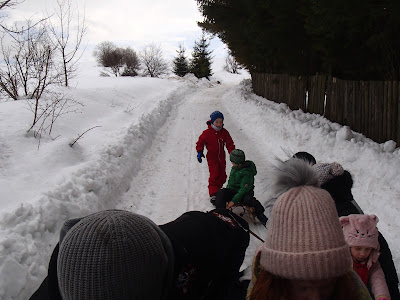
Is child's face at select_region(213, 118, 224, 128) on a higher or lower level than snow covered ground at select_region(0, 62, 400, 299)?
higher

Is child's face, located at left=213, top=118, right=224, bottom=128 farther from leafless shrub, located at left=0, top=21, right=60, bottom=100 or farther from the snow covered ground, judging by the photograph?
leafless shrub, located at left=0, top=21, right=60, bottom=100

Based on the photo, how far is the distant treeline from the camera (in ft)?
16.9

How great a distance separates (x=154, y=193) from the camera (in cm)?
521

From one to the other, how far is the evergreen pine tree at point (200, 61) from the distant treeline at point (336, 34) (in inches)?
1256

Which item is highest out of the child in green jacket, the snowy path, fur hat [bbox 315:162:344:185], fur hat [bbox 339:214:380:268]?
fur hat [bbox 315:162:344:185]

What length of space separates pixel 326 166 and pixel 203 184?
3.16 m

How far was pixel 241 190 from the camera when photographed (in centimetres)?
407

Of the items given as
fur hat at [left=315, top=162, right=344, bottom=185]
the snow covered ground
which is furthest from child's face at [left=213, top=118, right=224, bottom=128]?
fur hat at [left=315, top=162, right=344, bottom=185]

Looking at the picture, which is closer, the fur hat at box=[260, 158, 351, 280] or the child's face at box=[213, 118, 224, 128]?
the fur hat at box=[260, 158, 351, 280]

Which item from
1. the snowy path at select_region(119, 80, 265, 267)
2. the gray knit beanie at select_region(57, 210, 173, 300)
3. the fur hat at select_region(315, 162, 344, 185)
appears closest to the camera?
the gray knit beanie at select_region(57, 210, 173, 300)

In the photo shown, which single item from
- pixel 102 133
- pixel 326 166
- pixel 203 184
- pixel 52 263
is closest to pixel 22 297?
pixel 52 263

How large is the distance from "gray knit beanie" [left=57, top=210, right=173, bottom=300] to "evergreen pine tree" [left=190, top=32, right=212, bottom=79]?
43654 millimetres

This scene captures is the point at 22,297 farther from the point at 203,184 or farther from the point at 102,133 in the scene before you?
the point at 102,133

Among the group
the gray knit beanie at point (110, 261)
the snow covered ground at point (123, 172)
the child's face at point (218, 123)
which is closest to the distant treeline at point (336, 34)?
the snow covered ground at point (123, 172)
